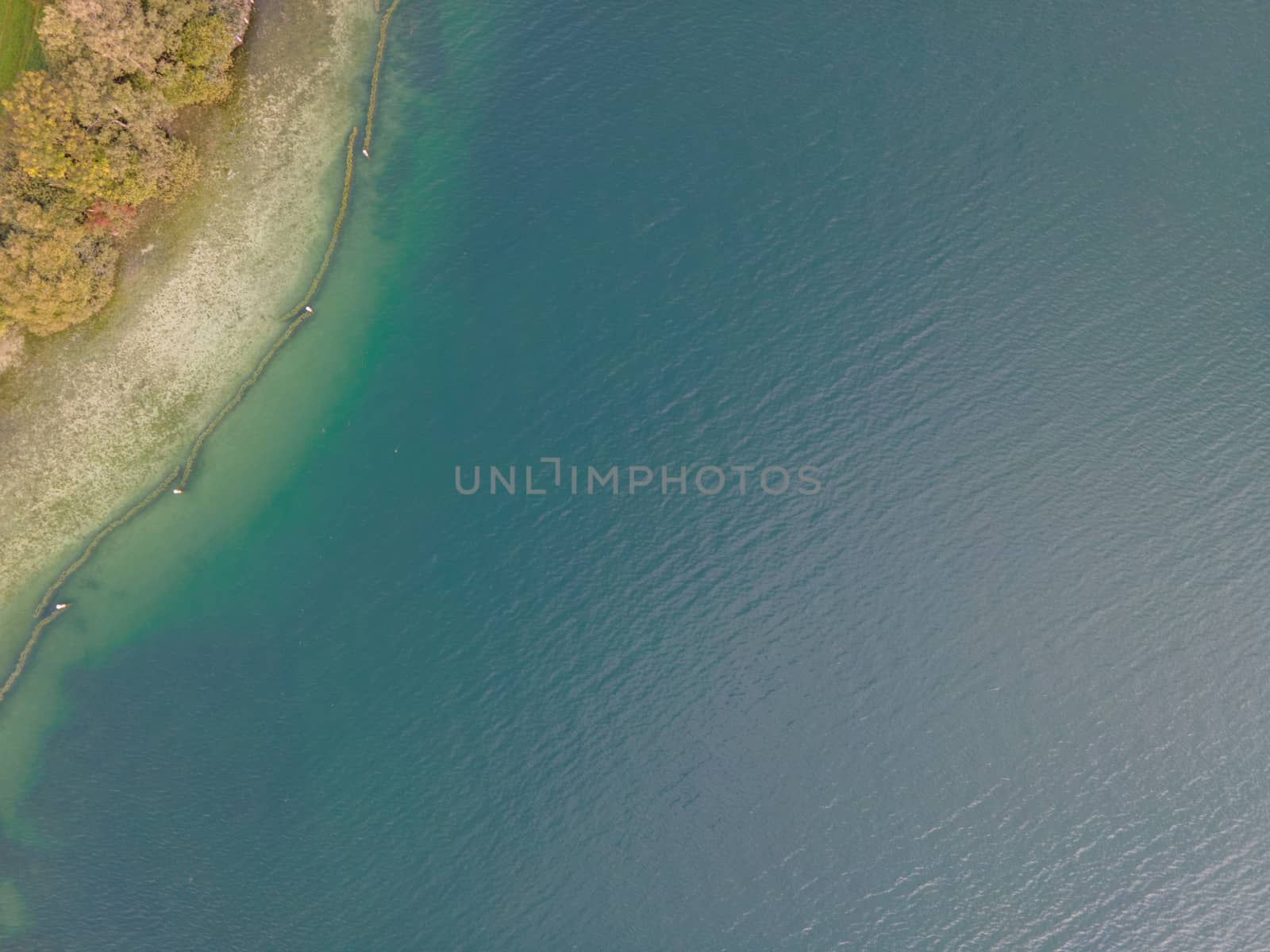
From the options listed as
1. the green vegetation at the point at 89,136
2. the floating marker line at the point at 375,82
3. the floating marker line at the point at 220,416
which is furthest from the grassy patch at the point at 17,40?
the floating marker line at the point at 375,82

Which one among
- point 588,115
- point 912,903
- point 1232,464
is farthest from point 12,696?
point 1232,464

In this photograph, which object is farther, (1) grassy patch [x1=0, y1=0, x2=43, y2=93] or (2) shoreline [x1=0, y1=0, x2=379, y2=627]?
(2) shoreline [x1=0, y1=0, x2=379, y2=627]

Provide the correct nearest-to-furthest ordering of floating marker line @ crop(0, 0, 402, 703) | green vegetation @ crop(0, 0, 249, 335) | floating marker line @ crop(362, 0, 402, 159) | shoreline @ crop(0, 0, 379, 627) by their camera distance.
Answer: green vegetation @ crop(0, 0, 249, 335) → floating marker line @ crop(0, 0, 402, 703) → shoreline @ crop(0, 0, 379, 627) → floating marker line @ crop(362, 0, 402, 159)

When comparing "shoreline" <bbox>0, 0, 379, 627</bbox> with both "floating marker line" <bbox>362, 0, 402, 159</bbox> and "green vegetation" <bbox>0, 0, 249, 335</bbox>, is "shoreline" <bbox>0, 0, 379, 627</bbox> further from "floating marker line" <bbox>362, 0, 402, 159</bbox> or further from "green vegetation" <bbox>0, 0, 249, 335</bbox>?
"green vegetation" <bbox>0, 0, 249, 335</bbox>

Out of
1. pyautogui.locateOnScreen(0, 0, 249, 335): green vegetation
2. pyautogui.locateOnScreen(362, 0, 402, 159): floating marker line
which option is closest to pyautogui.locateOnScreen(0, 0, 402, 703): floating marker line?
pyautogui.locateOnScreen(362, 0, 402, 159): floating marker line

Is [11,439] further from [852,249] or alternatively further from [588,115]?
[852,249]

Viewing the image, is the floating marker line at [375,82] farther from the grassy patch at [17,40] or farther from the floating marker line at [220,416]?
the grassy patch at [17,40]
